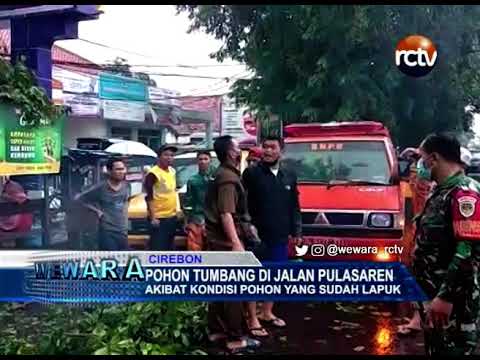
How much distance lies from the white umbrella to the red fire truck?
3.15 feet

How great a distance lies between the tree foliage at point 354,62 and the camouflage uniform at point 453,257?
1.24 metres

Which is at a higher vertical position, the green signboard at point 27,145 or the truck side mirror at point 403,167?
the green signboard at point 27,145

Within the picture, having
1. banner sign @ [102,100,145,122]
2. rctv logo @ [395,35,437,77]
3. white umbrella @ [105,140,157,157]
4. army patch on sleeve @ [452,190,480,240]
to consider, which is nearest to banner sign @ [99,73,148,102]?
banner sign @ [102,100,145,122]

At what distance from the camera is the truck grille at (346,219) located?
13.6ft

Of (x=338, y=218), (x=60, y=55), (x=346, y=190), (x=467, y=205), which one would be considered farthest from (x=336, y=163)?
(x=60, y=55)

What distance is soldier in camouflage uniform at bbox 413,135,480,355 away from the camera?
270cm

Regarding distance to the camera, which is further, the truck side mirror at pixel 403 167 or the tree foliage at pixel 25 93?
the truck side mirror at pixel 403 167

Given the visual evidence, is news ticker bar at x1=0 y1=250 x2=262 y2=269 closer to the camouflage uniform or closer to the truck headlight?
the truck headlight

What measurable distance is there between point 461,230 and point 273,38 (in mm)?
2036

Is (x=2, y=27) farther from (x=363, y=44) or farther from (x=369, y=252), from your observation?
(x=369, y=252)

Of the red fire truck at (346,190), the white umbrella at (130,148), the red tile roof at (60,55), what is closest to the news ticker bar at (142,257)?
the red fire truck at (346,190)

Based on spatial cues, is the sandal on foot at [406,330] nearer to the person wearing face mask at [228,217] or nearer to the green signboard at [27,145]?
the person wearing face mask at [228,217]

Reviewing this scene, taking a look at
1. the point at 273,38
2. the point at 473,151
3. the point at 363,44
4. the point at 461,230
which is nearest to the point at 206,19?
the point at 273,38

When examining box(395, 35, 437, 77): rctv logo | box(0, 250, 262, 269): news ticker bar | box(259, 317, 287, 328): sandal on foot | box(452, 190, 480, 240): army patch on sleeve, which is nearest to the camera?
box(452, 190, 480, 240): army patch on sleeve
